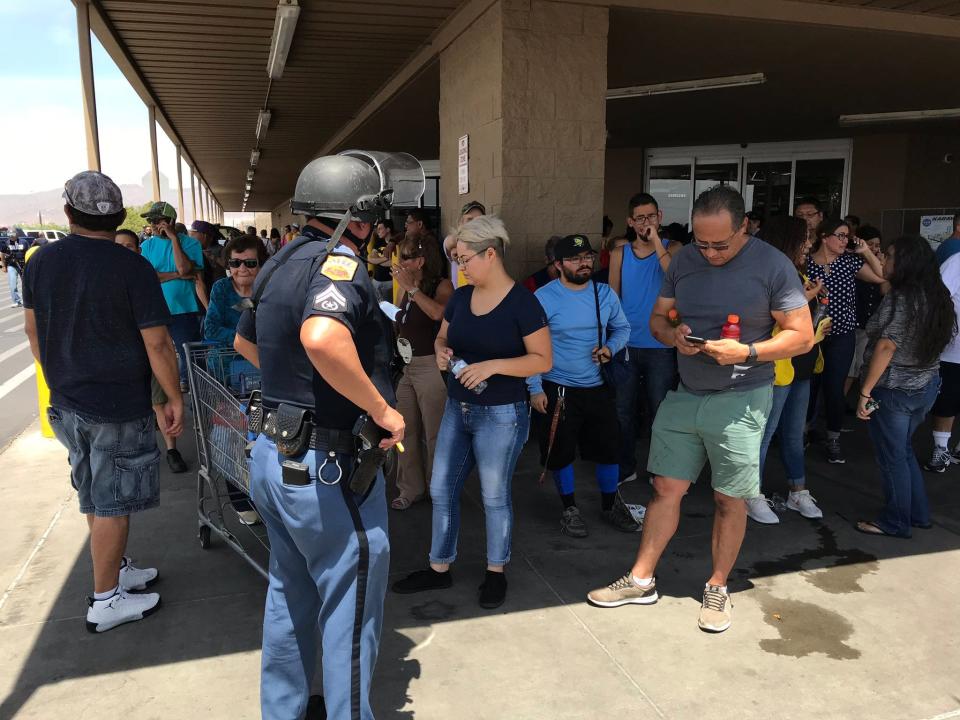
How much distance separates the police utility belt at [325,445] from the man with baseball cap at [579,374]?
1918 millimetres

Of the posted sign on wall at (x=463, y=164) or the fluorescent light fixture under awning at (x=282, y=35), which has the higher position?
the fluorescent light fixture under awning at (x=282, y=35)

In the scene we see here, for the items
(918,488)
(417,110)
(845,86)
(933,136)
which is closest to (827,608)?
(918,488)

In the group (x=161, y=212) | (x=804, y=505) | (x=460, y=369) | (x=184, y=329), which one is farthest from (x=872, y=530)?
(x=161, y=212)

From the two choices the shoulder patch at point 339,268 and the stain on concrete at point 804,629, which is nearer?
the shoulder patch at point 339,268

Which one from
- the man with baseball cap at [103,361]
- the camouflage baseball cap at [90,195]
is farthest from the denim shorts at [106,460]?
the camouflage baseball cap at [90,195]

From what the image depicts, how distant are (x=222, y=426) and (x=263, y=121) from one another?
29.2 ft

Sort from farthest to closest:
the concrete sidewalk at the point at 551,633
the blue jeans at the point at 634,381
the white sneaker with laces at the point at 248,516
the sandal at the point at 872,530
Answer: the blue jeans at the point at 634,381
the sandal at the point at 872,530
the white sneaker with laces at the point at 248,516
the concrete sidewalk at the point at 551,633

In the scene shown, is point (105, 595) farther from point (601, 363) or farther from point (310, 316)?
point (601, 363)

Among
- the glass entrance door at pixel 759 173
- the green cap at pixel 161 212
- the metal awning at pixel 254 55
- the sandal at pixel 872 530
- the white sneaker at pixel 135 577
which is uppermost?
the metal awning at pixel 254 55

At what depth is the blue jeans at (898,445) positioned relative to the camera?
4.00 meters

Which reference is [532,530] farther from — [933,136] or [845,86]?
[933,136]

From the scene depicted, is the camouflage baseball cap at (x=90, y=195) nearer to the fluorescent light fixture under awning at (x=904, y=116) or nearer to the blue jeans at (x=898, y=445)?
the blue jeans at (x=898, y=445)

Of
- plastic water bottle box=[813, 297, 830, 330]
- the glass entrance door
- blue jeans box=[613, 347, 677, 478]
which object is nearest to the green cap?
blue jeans box=[613, 347, 677, 478]

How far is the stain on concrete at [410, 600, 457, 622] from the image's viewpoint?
3.23m
